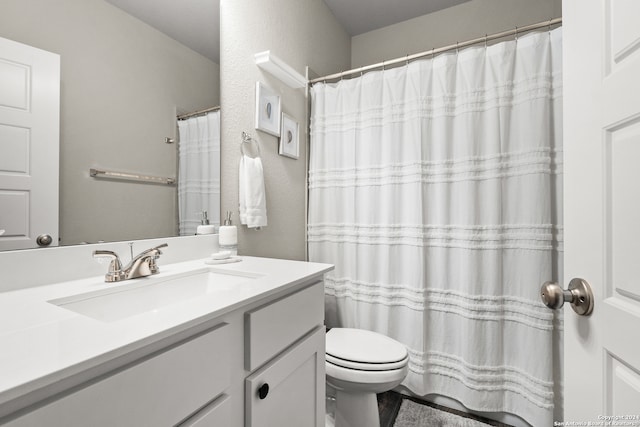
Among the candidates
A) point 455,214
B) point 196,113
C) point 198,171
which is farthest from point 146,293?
point 455,214

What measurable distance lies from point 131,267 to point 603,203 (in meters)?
1.13

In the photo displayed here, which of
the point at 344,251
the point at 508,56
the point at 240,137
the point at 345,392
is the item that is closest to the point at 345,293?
the point at 344,251

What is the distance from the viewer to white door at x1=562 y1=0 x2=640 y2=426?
19.1 inches

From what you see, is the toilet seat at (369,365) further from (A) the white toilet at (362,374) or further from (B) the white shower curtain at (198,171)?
→ (B) the white shower curtain at (198,171)

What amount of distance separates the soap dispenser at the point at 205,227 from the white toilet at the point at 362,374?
0.75 m

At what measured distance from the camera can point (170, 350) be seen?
0.52 metres

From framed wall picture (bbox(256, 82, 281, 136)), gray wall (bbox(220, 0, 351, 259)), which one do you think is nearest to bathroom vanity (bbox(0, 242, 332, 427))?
gray wall (bbox(220, 0, 351, 259))

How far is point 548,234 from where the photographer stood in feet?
4.33

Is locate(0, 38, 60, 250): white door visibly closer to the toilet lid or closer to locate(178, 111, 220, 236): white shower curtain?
locate(178, 111, 220, 236): white shower curtain

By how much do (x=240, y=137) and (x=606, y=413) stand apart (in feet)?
4.72

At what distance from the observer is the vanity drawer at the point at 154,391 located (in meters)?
0.39

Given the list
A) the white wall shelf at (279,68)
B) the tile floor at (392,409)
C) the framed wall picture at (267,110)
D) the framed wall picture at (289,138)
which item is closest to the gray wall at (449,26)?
the white wall shelf at (279,68)

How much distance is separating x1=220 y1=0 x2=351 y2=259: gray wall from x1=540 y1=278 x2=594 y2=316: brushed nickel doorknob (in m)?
1.17

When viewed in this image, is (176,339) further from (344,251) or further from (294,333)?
(344,251)
